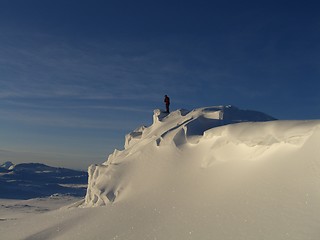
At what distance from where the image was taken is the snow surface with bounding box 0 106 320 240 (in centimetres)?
754

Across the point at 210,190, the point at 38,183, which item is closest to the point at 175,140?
the point at 210,190

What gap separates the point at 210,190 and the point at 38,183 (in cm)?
11738

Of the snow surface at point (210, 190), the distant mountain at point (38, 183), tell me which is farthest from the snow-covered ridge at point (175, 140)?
the distant mountain at point (38, 183)

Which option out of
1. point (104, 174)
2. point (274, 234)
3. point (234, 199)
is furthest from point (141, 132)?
point (274, 234)

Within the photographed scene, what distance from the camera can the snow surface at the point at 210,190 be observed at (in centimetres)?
754

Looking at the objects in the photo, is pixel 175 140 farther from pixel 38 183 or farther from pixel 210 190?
pixel 38 183

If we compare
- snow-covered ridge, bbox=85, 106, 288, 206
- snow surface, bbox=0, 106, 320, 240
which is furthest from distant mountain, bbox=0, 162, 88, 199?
snow surface, bbox=0, 106, 320, 240

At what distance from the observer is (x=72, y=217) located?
13.6 metres

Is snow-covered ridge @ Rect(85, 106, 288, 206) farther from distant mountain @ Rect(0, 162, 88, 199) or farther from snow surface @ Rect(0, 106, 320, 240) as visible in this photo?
distant mountain @ Rect(0, 162, 88, 199)

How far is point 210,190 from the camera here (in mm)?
9914

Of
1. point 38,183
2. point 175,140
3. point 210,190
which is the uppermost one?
point 175,140

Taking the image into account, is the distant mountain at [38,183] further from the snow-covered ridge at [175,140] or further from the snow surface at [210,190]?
the snow surface at [210,190]

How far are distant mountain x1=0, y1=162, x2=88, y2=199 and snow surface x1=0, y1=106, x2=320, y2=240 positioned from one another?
71178 mm

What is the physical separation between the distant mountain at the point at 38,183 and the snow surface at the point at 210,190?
71.2 m
